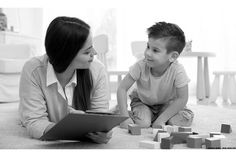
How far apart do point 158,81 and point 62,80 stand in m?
0.55

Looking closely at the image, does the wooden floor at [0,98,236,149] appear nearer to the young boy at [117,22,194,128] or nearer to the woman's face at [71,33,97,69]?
the young boy at [117,22,194,128]

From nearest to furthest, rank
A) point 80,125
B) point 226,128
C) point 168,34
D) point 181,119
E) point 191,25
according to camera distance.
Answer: point 80,125
point 226,128
point 168,34
point 181,119
point 191,25

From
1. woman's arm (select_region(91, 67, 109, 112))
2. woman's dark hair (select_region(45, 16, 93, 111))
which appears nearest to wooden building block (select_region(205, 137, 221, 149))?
woman's arm (select_region(91, 67, 109, 112))

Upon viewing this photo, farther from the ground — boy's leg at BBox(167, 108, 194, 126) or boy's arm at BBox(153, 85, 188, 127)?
boy's arm at BBox(153, 85, 188, 127)

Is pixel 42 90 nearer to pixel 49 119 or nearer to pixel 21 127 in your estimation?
pixel 49 119

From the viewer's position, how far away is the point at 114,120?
52.2 inches

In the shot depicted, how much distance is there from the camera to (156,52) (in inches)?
74.2

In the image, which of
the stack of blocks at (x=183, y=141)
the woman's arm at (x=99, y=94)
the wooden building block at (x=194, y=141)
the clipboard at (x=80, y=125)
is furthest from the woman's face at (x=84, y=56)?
the wooden building block at (x=194, y=141)

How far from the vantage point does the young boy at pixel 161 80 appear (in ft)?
6.18

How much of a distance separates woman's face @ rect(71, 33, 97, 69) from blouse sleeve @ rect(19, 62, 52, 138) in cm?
19

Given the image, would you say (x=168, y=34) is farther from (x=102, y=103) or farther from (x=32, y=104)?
(x=32, y=104)

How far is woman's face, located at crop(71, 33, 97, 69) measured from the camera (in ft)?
4.98

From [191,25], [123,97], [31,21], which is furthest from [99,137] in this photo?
[31,21]

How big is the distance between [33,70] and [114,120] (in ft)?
1.51
